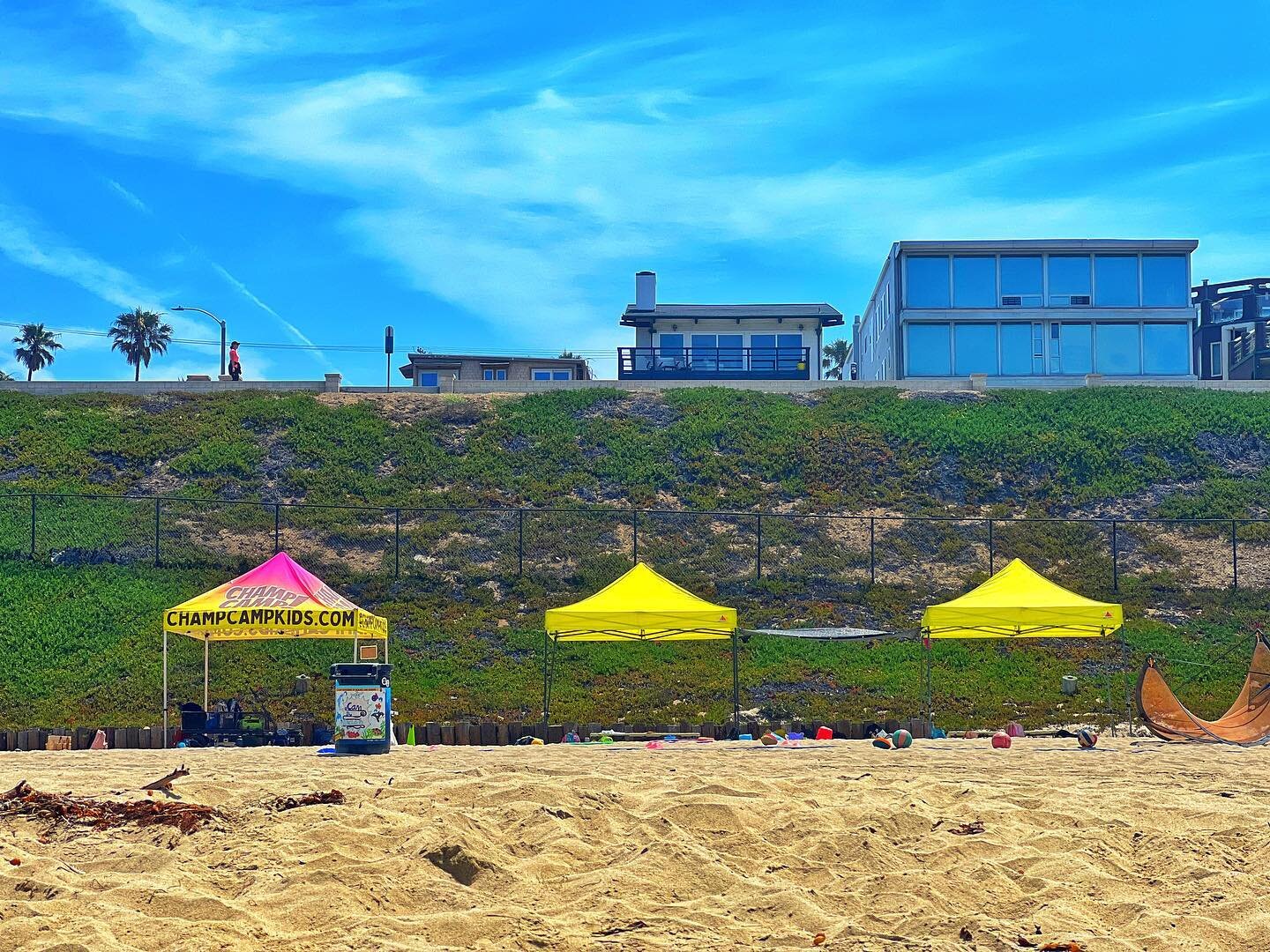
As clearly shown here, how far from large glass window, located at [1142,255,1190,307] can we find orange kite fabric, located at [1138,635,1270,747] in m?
38.2

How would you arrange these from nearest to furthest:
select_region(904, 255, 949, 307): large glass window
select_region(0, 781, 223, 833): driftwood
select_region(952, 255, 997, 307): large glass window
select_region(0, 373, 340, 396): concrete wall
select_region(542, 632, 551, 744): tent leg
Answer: select_region(0, 781, 223, 833): driftwood → select_region(542, 632, 551, 744): tent leg → select_region(0, 373, 340, 396): concrete wall → select_region(904, 255, 949, 307): large glass window → select_region(952, 255, 997, 307): large glass window

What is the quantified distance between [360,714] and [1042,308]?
43.4 m

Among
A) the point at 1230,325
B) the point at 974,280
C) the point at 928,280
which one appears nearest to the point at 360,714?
the point at 928,280

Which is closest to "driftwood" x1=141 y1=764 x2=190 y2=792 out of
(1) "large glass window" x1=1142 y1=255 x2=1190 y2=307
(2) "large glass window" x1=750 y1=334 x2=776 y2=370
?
(2) "large glass window" x1=750 y1=334 x2=776 y2=370

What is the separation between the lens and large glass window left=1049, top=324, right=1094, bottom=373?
53000mm

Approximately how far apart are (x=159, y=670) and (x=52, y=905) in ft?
58.8

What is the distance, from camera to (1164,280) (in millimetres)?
53406

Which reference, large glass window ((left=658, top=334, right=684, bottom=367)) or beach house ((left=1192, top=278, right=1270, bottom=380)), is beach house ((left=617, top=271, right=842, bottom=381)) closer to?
large glass window ((left=658, top=334, right=684, bottom=367))

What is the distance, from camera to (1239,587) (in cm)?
3009

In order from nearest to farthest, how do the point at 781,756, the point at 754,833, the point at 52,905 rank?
the point at 52,905, the point at 754,833, the point at 781,756

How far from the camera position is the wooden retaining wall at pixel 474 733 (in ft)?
61.4

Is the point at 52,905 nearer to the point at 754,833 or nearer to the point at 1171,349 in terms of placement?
the point at 754,833

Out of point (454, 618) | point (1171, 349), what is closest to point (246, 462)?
point (454, 618)

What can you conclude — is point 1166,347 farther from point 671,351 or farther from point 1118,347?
point 671,351
